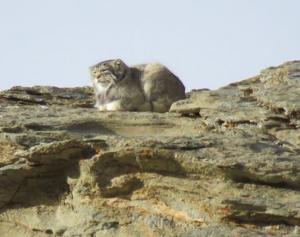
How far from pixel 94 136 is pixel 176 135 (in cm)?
129

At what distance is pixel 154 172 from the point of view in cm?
1377

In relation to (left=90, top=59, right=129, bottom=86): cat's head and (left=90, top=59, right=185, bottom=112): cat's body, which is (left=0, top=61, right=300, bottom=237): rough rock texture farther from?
(left=90, top=59, right=129, bottom=86): cat's head

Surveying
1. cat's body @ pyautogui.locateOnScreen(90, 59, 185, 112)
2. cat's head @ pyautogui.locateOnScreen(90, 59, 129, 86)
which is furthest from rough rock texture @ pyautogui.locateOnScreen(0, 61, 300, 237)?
cat's head @ pyautogui.locateOnScreen(90, 59, 129, 86)

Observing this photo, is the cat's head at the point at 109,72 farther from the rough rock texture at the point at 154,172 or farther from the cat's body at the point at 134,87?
the rough rock texture at the point at 154,172

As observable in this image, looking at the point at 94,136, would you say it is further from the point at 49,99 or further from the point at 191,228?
the point at 49,99

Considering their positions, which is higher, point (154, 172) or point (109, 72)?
point (109, 72)

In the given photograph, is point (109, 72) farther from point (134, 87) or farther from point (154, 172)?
point (154, 172)

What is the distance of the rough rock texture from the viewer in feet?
43.0

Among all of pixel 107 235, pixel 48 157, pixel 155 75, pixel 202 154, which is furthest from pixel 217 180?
pixel 155 75

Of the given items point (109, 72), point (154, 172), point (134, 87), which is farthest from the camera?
point (109, 72)

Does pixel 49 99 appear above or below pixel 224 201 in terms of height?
above

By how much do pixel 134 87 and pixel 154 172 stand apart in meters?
5.23

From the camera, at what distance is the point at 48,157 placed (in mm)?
14352

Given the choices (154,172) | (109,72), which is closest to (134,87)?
(109,72)
